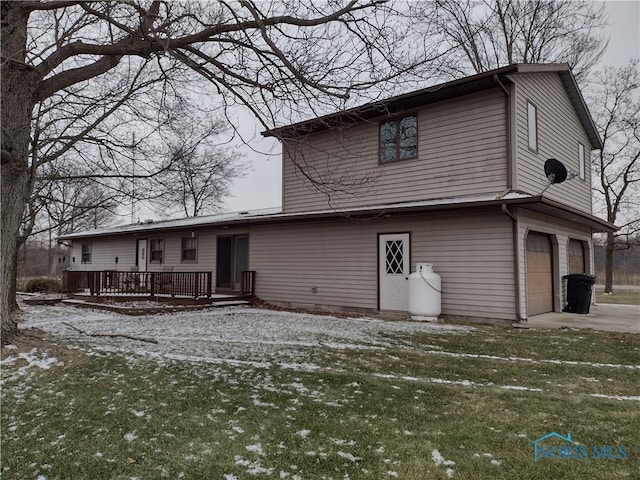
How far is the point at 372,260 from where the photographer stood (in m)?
11.0

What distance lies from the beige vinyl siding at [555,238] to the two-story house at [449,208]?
4 centimetres

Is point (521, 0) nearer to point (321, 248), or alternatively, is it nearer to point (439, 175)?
point (439, 175)

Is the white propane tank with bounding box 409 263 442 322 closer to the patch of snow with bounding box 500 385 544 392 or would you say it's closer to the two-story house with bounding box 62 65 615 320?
the two-story house with bounding box 62 65 615 320

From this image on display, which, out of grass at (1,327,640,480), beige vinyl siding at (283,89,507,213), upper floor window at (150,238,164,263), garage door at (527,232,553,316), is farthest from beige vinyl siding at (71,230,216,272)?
garage door at (527,232,553,316)

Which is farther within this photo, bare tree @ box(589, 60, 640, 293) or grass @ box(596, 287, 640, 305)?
bare tree @ box(589, 60, 640, 293)

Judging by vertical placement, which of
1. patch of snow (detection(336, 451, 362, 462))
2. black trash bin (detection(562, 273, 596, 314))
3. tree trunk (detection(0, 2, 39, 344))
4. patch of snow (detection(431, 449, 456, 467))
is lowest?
patch of snow (detection(336, 451, 362, 462))

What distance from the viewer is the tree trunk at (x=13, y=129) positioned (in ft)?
17.6

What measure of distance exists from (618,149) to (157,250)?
24144 millimetres

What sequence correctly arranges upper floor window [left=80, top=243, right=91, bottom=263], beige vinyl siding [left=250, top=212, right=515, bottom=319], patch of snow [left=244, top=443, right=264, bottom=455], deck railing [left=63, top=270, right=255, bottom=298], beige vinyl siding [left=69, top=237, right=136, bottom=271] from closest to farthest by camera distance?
1. patch of snow [left=244, top=443, right=264, bottom=455]
2. beige vinyl siding [left=250, top=212, right=515, bottom=319]
3. deck railing [left=63, top=270, right=255, bottom=298]
4. beige vinyl siding [left=69, top=237, right=136, bottom=271]
5. upper floor window [left=80, top=243, right=91, bottom=263]

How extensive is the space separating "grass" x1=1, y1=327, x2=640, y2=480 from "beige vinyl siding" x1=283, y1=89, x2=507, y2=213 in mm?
4640

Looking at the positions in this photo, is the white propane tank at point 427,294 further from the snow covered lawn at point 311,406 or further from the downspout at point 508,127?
the downspout at point 508,127

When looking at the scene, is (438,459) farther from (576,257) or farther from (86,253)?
(86,253)

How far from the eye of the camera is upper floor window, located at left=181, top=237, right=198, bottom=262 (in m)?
16.3

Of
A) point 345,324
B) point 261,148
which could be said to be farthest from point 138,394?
point 345,324
